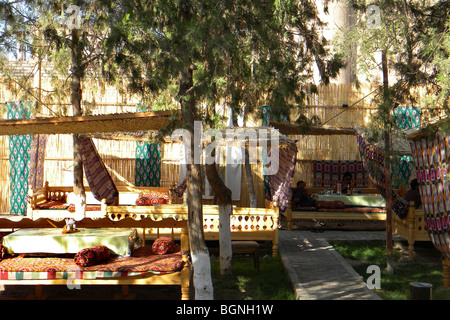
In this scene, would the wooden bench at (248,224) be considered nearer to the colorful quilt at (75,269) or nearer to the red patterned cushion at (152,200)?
the red patterned cushion at (152,200)

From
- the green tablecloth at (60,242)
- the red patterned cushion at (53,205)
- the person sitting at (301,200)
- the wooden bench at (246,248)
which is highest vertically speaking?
the person sitting at (301,200)

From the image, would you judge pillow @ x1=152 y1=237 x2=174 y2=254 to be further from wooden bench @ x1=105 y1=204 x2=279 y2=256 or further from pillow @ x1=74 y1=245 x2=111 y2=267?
wooden bench @ x1=105 y1=204 x2=279 y2=256

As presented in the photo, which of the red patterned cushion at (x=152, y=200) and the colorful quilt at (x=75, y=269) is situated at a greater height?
the red patterned cushion at (x=152, y=200)

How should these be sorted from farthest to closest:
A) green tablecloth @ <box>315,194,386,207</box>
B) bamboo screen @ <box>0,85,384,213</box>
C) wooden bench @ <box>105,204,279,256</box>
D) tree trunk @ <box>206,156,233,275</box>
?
1. bamboo screen @ <box>0,85,384,213</box>
2. green tablecloth @ <box>315,194,386,207</box>
3. wooden bench @ <box>105,204,279,256</box>
4. tree trunk @ <box>206,156,233,275</box>

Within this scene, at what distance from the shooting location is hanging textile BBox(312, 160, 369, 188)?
1347 centimetres

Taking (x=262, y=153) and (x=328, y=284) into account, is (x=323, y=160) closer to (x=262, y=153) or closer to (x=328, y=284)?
(x=262, y=153)

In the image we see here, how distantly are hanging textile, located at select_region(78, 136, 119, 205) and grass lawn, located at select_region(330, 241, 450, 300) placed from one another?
4.22 metres

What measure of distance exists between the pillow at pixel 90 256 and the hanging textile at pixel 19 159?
24.8 feet

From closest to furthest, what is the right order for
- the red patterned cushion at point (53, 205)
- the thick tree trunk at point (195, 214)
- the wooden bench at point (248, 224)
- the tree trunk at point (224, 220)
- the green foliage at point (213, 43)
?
the green foliage at point (213, 43)
the thick tree trunk at point (195, 214)
the tree trunk at point (224, 220)
the wooden bench at point (248, 224)
the red patterned cushion at point (53, 205)

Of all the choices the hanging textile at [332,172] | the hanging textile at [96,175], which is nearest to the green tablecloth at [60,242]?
the hanging textile at [96,175]

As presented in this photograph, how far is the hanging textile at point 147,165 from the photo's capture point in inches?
527

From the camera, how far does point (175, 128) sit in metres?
6.04

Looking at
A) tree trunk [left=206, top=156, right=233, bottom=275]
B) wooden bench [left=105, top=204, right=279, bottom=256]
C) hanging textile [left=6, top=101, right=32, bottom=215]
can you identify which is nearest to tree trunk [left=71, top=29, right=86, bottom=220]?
wooden bench [left=105, top=204, right=279, bottom=256]

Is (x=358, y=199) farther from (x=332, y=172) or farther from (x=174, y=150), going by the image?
(x=174, y=150)
